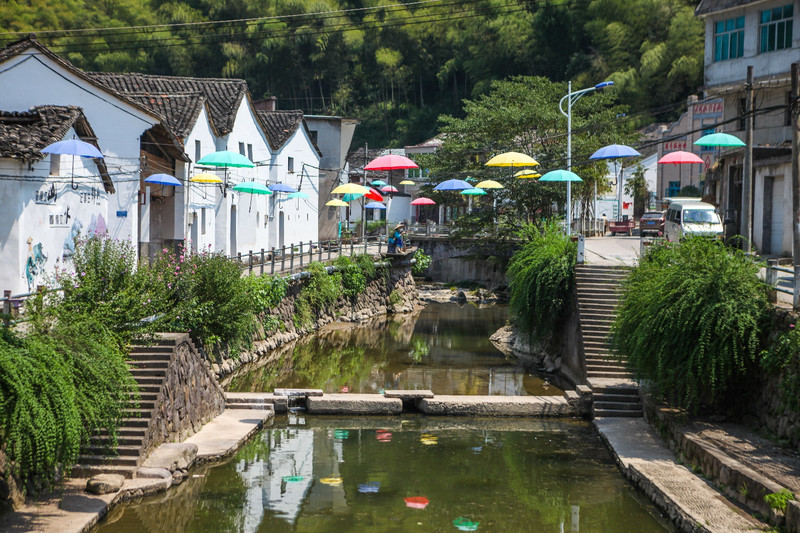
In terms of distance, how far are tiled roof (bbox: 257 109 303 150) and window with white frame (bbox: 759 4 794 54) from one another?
21201 millimetres

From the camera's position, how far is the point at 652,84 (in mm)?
59969

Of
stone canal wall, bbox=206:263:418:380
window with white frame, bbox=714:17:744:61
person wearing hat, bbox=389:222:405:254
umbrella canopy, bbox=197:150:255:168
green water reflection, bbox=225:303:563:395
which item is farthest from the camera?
person wearing hat, bbox=389:222:405:254

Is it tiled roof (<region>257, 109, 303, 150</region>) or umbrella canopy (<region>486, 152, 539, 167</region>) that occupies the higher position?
tiled roof (<region>257, 109, 303, 150</region>)

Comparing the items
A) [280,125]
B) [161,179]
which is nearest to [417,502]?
[161,179]

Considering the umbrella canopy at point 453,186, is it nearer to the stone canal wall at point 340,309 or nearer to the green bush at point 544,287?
the stone canal wall at point 340,309

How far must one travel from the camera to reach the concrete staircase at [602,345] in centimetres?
1883

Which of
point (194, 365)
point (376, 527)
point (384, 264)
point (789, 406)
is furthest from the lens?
point (384, 264)

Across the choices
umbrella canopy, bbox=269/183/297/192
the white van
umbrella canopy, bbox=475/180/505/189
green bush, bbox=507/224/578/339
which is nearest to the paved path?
green bush, bbox=507/224/578/339

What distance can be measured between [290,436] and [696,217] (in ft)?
63.7

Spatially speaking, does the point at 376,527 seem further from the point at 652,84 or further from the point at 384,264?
the point at 652,84

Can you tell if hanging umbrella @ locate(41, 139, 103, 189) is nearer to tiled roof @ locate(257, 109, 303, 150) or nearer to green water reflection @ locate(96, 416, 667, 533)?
green water reflection @ locate(96, 416, 667, 533)

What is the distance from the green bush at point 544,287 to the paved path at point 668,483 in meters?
6.10

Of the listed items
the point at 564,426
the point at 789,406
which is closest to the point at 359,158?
the point at 564,426

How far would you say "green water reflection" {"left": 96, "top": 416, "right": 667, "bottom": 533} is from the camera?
1255 centimetres
